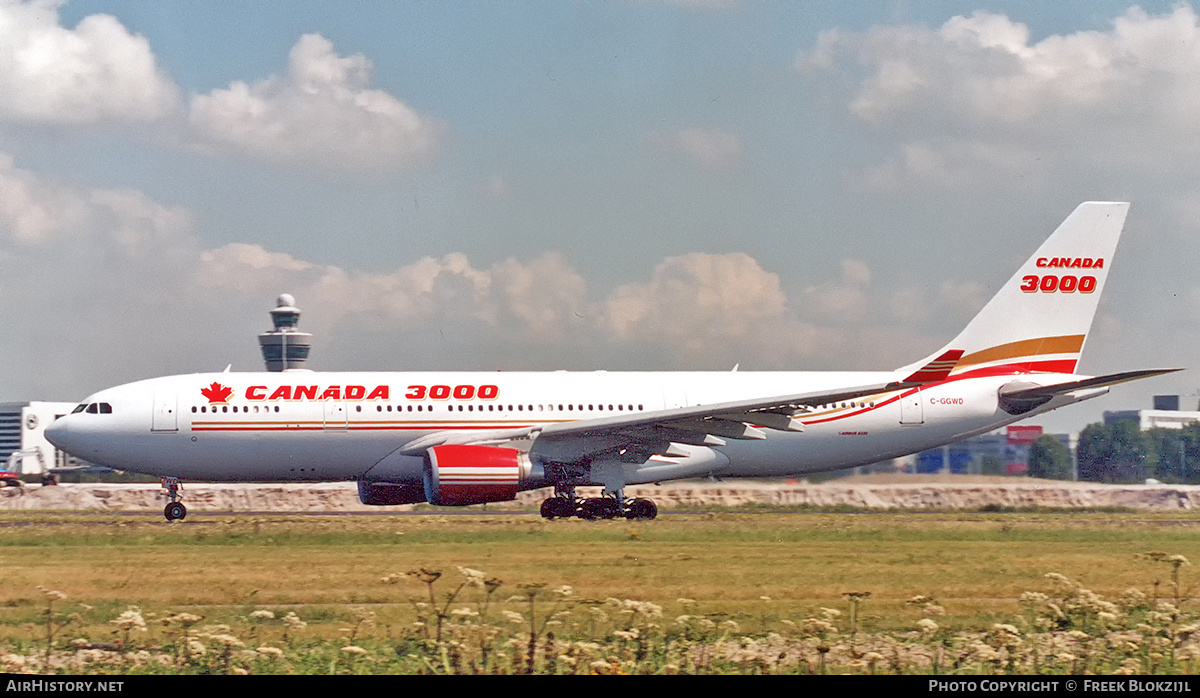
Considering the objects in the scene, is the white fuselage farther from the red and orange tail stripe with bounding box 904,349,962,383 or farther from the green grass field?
the red and orange tail stripe with bounding box 904,349,962,383

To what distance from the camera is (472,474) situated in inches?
1126

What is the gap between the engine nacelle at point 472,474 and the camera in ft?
93.8

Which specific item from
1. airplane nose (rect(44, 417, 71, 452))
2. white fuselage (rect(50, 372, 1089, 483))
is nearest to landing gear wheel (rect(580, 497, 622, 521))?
white fuselage (rect(50, 372, 1089, 483))

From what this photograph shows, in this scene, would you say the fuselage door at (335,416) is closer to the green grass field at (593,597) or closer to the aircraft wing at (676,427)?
the aircraft wing at (676,427)

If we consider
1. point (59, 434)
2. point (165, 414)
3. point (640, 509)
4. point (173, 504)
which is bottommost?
point (640, 509)

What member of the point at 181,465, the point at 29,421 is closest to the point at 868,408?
the point at 181,465

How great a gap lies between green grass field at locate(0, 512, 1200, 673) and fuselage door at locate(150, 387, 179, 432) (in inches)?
109

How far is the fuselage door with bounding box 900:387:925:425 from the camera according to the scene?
3353 cm

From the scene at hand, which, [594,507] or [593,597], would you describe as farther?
[594,507]

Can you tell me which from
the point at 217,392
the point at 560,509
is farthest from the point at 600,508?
the point at 217,392

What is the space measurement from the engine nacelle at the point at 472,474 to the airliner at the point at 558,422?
33 millimetres

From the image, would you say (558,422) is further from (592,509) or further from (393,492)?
(393,492)

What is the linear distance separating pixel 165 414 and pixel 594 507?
10595 millimetres

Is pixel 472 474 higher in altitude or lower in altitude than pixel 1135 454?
lower
